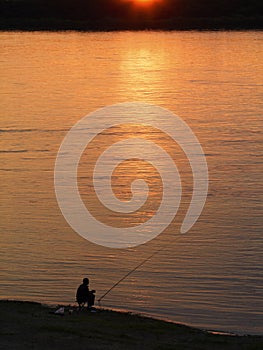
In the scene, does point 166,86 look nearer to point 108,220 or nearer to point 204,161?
point 204,161

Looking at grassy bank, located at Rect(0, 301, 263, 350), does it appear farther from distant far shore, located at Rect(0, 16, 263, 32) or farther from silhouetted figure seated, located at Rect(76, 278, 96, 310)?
distant far shore, located at Rect(0, 16, 263, 32)

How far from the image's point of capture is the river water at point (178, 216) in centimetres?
1537

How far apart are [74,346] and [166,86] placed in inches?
1150

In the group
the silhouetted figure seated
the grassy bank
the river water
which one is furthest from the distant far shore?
the grassy bank

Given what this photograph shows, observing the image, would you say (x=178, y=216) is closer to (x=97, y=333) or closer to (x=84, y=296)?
(x=84, y=296)

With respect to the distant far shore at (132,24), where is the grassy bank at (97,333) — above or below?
below

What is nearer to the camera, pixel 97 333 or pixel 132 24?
pixel 97 333

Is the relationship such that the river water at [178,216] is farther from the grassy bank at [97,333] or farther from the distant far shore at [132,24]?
the distant far shore at [132,24]

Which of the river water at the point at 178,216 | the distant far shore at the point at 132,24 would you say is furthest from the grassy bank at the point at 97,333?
the distant far shore at the point at 132,24

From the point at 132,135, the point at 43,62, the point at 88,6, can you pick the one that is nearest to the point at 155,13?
the point at 88,6

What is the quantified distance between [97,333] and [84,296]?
1.50 meters

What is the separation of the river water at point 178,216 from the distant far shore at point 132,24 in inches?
1107

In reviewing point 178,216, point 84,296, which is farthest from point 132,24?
point 84,296

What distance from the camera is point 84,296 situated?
1363 centimetres
